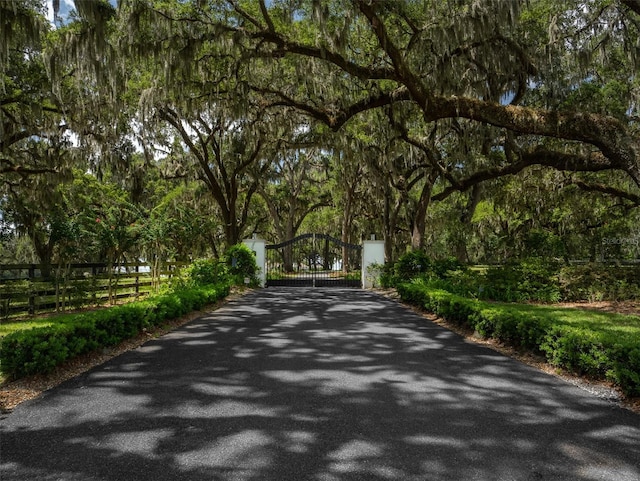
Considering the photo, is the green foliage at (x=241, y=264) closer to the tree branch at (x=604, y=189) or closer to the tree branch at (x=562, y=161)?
the tree branch at (x=562, y=161)

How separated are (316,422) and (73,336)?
3.73 m

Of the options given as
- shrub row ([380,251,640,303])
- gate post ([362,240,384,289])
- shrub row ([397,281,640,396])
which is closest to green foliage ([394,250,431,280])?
shrub row ([380,251,640,303])

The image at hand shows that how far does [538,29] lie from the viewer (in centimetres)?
1125

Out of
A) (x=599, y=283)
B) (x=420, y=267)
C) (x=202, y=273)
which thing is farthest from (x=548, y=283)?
(x=202, y=273)

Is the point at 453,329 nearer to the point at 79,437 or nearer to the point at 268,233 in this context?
the point at 79,437

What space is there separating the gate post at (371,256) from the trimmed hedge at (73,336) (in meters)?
11.5

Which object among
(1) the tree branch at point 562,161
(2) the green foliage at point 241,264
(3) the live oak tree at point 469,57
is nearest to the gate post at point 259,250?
(2) the green foliage at point 241,264

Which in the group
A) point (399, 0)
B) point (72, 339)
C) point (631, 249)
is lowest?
point (72, 339)

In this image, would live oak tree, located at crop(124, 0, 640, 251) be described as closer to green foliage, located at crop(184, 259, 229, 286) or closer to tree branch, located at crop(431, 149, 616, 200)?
tree branch, located at crop(431, 149, 616, 200)

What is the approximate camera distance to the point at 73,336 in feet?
19.4

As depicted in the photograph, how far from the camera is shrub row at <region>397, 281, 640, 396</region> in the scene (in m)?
4.96

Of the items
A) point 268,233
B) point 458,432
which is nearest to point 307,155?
point 268,233

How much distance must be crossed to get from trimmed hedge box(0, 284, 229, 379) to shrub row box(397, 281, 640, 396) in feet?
19.1

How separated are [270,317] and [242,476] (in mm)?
7309
